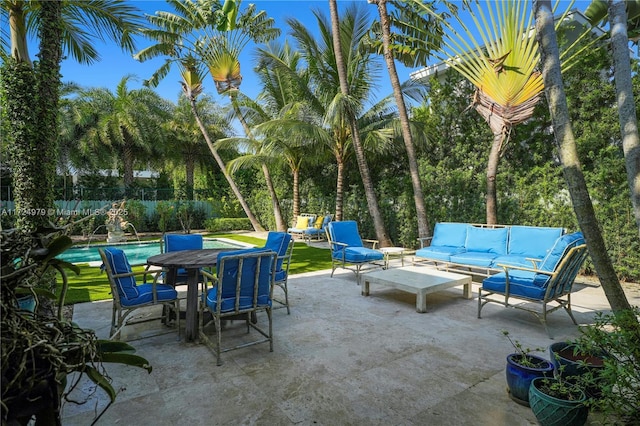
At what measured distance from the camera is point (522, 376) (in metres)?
2.47

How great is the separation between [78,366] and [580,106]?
347 inches

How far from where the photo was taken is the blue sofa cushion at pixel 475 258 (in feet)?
19.0

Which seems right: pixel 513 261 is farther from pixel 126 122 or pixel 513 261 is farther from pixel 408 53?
pixel 126 122

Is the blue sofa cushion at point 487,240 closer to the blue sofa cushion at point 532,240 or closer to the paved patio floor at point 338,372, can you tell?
the blue sofa cushion at point 532,240

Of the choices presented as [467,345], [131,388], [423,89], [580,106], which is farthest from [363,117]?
[131,388]

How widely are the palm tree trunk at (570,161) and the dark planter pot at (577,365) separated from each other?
42cm

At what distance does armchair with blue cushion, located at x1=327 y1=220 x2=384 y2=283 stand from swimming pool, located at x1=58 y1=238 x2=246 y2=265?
5.21 m

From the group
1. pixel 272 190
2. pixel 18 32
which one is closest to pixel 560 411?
pixel 18 32

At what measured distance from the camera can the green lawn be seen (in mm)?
5477

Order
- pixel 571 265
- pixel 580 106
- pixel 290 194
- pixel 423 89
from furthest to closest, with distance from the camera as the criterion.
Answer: pixel 290 194 → pixel 423 89 → pixel 580 106 → pixel 571 265

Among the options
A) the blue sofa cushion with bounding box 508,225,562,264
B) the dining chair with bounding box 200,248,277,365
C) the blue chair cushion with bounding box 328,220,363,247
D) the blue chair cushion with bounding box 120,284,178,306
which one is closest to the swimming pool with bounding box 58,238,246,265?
the blue chair cushion with bounding box 328,220,363,247

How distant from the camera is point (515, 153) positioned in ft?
26.5

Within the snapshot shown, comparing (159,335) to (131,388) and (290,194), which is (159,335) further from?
(290,194)

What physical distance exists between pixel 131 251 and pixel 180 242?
7.34 m
